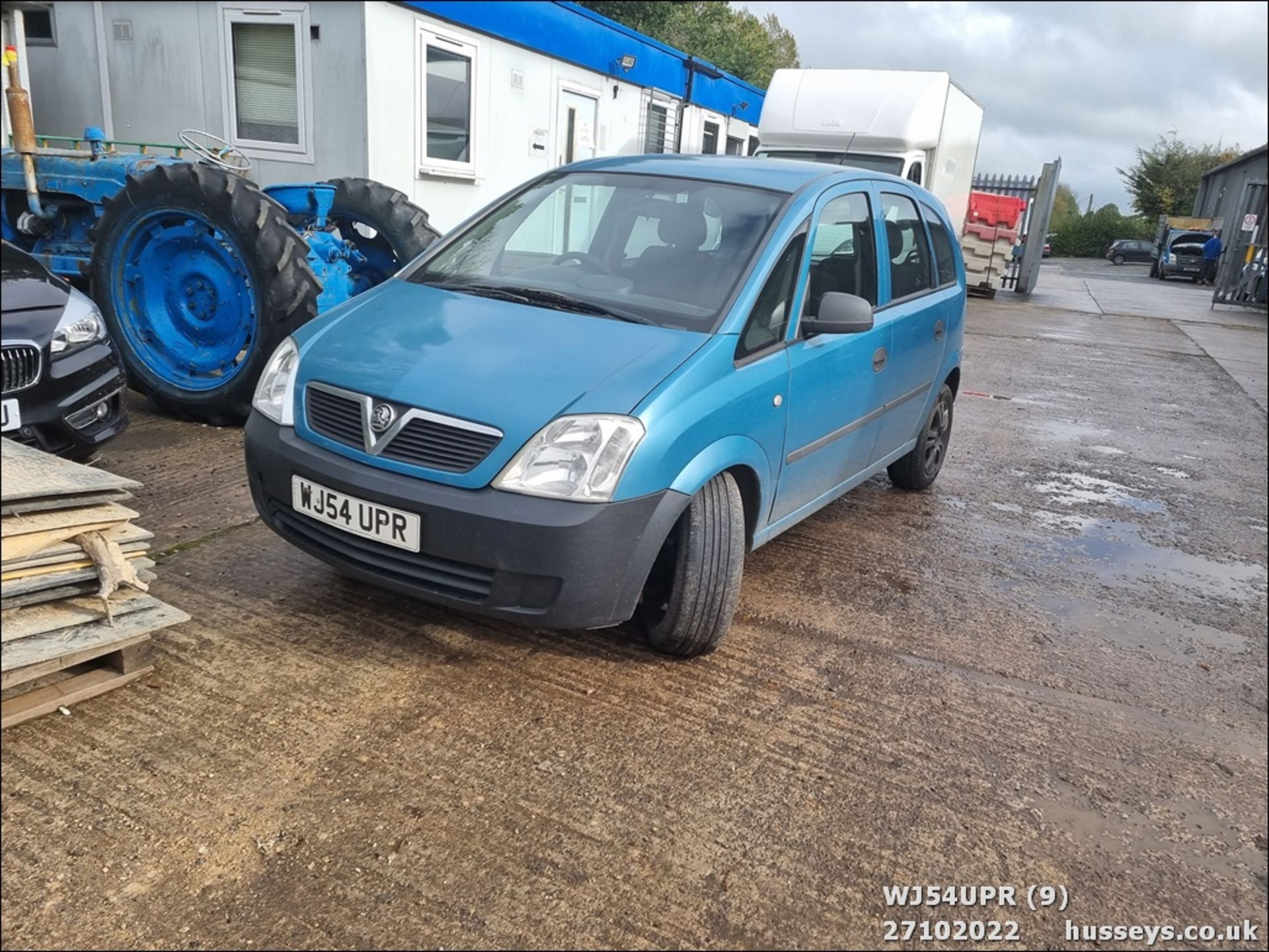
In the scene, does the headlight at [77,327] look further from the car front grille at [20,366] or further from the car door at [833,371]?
the car door at [833,371]

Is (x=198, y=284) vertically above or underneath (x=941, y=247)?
underneath

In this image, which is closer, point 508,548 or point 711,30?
point 508,548

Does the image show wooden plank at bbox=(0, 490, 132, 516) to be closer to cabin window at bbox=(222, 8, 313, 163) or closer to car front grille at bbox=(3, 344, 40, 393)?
car front grille at bbox=(3, 344, 40, 393)

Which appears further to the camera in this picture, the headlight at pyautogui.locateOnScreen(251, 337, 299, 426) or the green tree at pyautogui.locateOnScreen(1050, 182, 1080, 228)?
the green tree at pyautogui.locateOnScreen(1050, 182, 1080, 228)

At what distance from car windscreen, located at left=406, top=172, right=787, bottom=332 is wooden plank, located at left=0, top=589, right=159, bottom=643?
158 centimetres

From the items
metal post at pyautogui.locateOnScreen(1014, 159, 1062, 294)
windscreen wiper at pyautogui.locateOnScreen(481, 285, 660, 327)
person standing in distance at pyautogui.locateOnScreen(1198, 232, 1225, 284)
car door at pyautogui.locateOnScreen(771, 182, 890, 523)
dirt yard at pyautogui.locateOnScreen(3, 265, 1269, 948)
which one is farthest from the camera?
person standing in distance at pyautogui.locateOnScreen(1198, 232, 1225, 284)

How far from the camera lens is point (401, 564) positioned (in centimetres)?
285

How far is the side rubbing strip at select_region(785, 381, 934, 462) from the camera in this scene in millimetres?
3545

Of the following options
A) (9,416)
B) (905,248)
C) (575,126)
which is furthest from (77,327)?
(575,126)

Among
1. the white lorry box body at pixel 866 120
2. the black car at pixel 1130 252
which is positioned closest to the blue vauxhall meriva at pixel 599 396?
the white lorry box body at pixel 866 120

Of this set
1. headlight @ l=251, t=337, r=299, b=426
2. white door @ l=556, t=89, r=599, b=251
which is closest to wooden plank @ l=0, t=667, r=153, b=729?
headlight @ l=251, t=337, r=299, b=426

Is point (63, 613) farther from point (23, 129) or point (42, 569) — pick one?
point (23, 129)

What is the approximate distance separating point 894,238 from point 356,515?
2.91 m

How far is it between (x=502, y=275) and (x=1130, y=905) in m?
Result: 2.91
